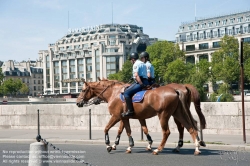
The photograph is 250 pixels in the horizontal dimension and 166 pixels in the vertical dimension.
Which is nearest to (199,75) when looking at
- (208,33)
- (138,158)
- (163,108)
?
(208,33)

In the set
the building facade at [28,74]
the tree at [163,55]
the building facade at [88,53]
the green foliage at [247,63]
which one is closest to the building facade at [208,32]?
the tree at [163,55]

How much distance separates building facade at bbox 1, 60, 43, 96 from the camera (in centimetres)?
18550

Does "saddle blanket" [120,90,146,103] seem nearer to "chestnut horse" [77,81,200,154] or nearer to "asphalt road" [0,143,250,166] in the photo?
Result: "chestnut horse" [77,81,200,154]

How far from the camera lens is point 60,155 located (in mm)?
12164

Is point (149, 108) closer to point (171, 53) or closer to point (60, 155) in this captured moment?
point (60, 155)

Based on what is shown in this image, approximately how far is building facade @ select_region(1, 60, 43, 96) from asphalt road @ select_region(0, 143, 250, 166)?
6970 inches

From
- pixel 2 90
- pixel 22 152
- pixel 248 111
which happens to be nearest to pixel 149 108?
pixel 22 152

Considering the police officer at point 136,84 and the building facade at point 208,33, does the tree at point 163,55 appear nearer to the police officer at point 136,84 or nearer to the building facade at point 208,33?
the building facade at point 208,33

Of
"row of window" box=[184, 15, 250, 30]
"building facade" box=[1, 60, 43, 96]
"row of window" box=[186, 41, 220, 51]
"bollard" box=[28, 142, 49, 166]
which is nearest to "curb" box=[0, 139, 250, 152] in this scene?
"bollard" box=[28, 142, 49, 166]

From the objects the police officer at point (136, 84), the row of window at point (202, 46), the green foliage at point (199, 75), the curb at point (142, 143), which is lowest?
the curb at point (142, 143)

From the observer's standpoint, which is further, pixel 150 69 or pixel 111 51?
pixel 111 51

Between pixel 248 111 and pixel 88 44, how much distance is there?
490ft

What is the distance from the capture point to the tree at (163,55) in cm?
10362

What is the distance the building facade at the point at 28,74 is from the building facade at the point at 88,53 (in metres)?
16.8
